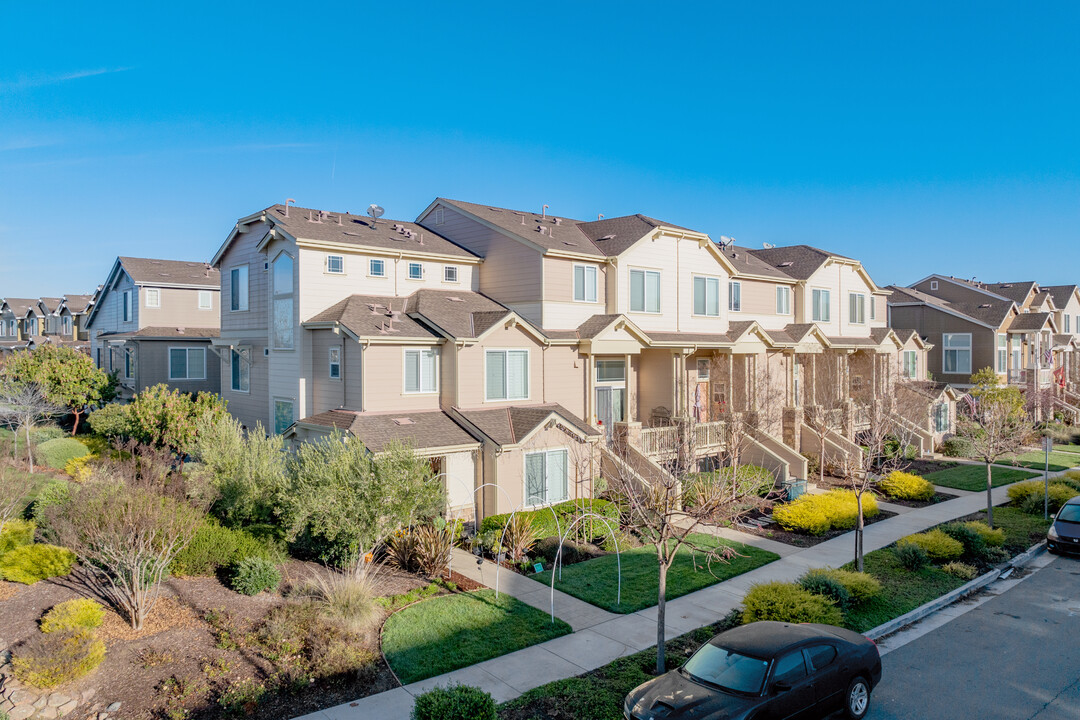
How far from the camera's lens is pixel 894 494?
25.2 meters

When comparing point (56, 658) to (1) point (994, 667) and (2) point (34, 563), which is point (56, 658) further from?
(1) point (994, 667)

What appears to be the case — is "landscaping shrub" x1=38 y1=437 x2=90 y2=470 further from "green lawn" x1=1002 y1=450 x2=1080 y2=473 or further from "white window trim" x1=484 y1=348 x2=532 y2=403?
"green lawn" x1=1002 y1=450 x2=1080 y2=473

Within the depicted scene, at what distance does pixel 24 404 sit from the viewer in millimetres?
27109

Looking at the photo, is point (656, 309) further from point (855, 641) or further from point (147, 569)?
point (147, 569)

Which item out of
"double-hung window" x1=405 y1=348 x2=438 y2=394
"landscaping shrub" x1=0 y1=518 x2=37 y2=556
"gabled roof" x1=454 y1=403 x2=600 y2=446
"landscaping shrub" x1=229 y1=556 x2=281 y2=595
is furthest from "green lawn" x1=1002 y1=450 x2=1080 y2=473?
"landscaping shrub" x1=0 y1=518 x2=37 y2=556

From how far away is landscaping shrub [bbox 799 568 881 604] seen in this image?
14.2 metres

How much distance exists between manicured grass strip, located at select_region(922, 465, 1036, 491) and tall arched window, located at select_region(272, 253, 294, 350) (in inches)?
Result: 1037

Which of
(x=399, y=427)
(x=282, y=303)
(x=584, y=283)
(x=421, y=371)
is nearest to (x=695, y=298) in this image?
(x=584, y=283)

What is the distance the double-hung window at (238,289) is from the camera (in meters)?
25.8

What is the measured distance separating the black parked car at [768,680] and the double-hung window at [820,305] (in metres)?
26.8

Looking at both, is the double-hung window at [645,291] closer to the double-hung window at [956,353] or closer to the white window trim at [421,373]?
the white window trim at [421,373]

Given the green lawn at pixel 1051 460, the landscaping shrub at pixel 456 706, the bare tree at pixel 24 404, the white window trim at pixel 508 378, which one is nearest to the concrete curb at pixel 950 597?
the landscaping shrub at pixel 456 706

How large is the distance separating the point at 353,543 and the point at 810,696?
31.2ft

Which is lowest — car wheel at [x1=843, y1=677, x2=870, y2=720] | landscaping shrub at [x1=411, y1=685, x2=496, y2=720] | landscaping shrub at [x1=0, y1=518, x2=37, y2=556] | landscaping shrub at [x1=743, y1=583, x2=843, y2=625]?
car wheel at [x1=843, y1=677, x2=870, y2=720]
